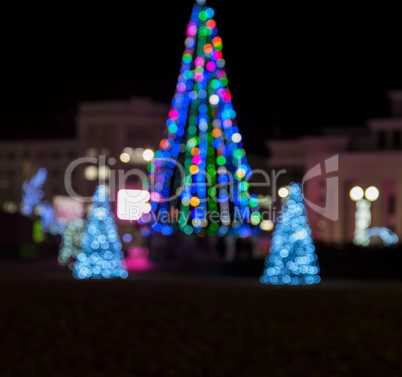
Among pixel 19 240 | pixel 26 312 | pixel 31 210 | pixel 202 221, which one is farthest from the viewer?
pixel 31 210

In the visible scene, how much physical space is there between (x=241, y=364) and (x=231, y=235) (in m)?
28.0

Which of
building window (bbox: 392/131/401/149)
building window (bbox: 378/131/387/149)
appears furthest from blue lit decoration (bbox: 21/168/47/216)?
building window (bbox: 392/131/401/149)

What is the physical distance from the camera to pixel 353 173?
53188mm

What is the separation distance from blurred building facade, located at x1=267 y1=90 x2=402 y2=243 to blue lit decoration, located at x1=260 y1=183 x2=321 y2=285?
24.7 m

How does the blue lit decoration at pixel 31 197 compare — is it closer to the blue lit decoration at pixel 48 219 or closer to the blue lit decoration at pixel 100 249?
the blue lit decoration at pixel 48 219

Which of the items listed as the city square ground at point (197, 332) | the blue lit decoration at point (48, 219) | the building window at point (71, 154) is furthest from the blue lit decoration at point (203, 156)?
the building window at point (71, 154)

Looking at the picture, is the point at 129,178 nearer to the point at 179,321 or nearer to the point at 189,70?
the point at 189,70

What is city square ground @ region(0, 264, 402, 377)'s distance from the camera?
10.4 m

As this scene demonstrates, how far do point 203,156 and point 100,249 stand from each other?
9.82 metres

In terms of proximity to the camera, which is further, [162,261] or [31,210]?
[31,210]

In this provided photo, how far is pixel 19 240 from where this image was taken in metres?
46.3

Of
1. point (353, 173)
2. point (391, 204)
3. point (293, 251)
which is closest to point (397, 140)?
point (353, 173)

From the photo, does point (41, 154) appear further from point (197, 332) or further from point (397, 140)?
point (197, 332)

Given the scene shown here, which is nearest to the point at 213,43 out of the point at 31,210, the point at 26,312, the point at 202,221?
the point at 202,221
